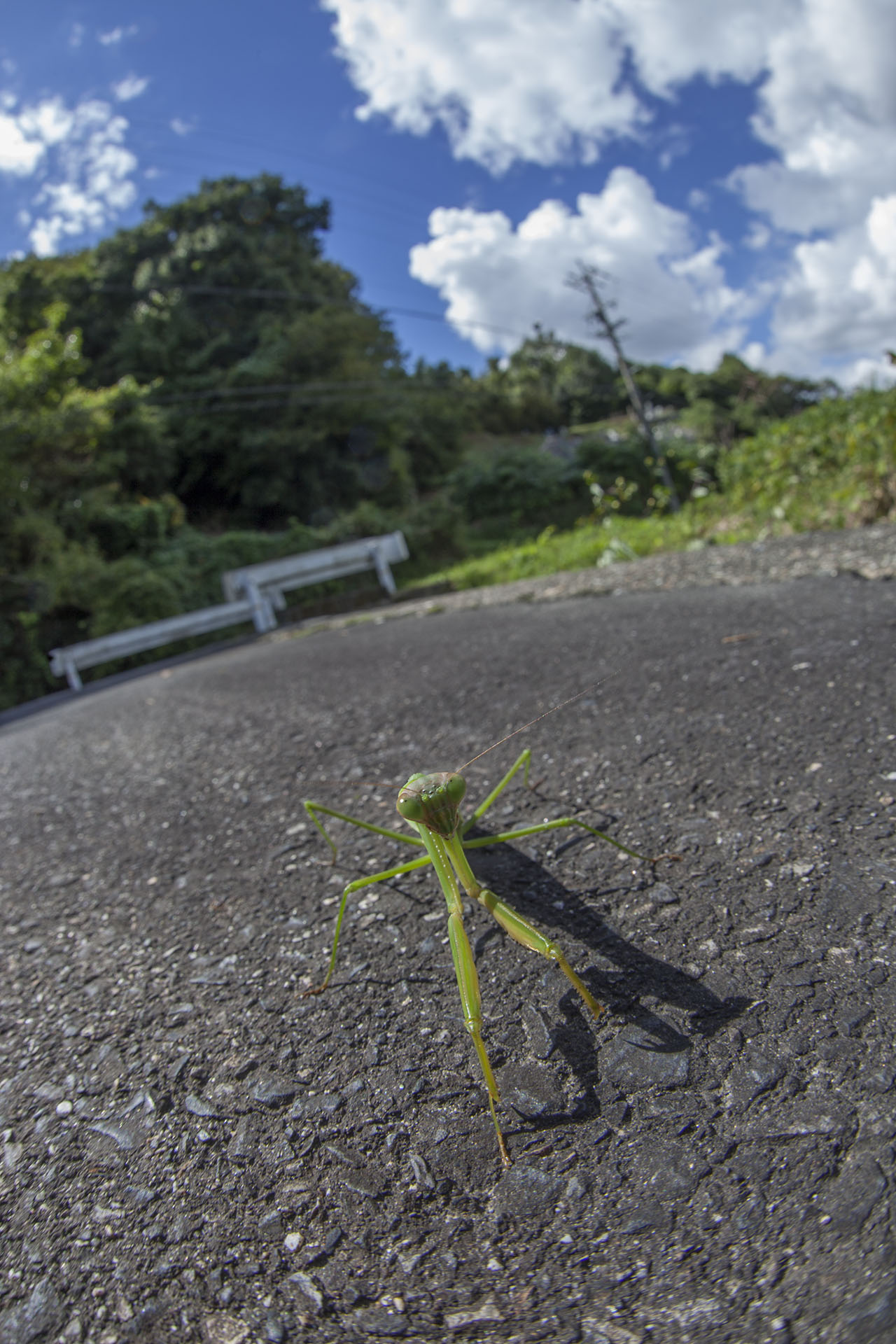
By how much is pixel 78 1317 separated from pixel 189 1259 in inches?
6.2

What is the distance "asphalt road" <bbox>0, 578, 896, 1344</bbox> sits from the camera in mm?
979

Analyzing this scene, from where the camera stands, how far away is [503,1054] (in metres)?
1.37

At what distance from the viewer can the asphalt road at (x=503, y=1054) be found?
3.21 feet

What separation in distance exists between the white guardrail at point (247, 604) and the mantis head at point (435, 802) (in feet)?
27.7

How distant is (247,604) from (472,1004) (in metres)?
9.77

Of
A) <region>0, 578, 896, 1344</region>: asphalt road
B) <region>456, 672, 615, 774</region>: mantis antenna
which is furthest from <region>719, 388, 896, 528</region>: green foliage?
<region>456, 672, 615, 774</region>: mantis antenna

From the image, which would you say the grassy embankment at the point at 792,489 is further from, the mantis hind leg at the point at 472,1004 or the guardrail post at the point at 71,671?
the guardrail post at the point at 71,671

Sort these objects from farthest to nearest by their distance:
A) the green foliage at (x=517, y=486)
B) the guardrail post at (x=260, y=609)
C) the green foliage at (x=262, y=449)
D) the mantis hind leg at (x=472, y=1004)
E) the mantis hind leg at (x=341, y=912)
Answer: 1. the green foliage at (x=517, y=486)
2. the guardrail post at (x=260, y=609)
3. the green foliage at (x=262, y=449)
4. the mantis hind leg at (x=341, y=912)
5. the mantis hind leg at (x=472, y=1004)

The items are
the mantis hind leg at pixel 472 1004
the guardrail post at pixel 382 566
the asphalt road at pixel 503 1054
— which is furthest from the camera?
the guardrail post at pixel 382 566

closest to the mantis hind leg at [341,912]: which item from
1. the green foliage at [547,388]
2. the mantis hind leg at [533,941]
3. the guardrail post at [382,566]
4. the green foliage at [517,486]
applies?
the mantis hind leg at [533,941]

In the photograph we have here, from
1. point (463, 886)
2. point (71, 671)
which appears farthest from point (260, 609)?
point (463, 886)

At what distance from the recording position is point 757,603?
3.62 m

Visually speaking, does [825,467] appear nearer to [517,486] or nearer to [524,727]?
[524,727]

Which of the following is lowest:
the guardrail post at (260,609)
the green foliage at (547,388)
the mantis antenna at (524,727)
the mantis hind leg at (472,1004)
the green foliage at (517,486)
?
the mantis hind leg at (472,1004)
